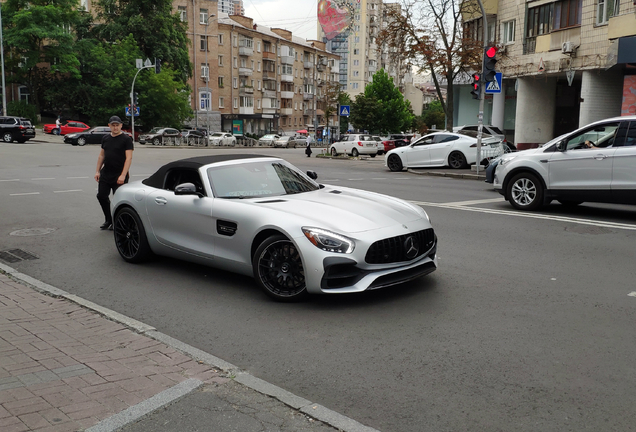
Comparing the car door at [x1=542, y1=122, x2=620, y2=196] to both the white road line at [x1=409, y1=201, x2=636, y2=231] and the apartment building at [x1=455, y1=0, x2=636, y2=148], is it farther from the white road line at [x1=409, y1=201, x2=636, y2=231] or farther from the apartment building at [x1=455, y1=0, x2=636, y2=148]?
the apartment building at [x1=455, y1=0, x2=636, y2=148]

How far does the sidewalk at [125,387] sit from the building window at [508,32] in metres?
31.4

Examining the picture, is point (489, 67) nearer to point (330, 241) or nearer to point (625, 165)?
point (625, 165)

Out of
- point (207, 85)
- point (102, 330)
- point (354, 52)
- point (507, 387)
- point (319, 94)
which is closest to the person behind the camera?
point (507, 387)

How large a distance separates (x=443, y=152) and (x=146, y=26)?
48735 millimetres

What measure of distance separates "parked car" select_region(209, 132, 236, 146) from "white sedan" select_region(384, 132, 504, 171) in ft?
124

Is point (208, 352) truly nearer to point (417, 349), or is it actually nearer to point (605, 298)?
point (417, 349)

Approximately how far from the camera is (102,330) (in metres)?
5.20

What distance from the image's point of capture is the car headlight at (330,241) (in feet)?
18.5

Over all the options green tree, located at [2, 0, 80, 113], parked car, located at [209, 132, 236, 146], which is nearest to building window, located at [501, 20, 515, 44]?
parked car, located at [209, 132, 236, 146]

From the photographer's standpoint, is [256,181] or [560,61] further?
[560,61]

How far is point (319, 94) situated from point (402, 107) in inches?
1481

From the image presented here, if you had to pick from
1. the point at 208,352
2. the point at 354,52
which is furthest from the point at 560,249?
the point at 354,52

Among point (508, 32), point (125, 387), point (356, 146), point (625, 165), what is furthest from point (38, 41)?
point (125, 387)

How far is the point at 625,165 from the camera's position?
1066cm
